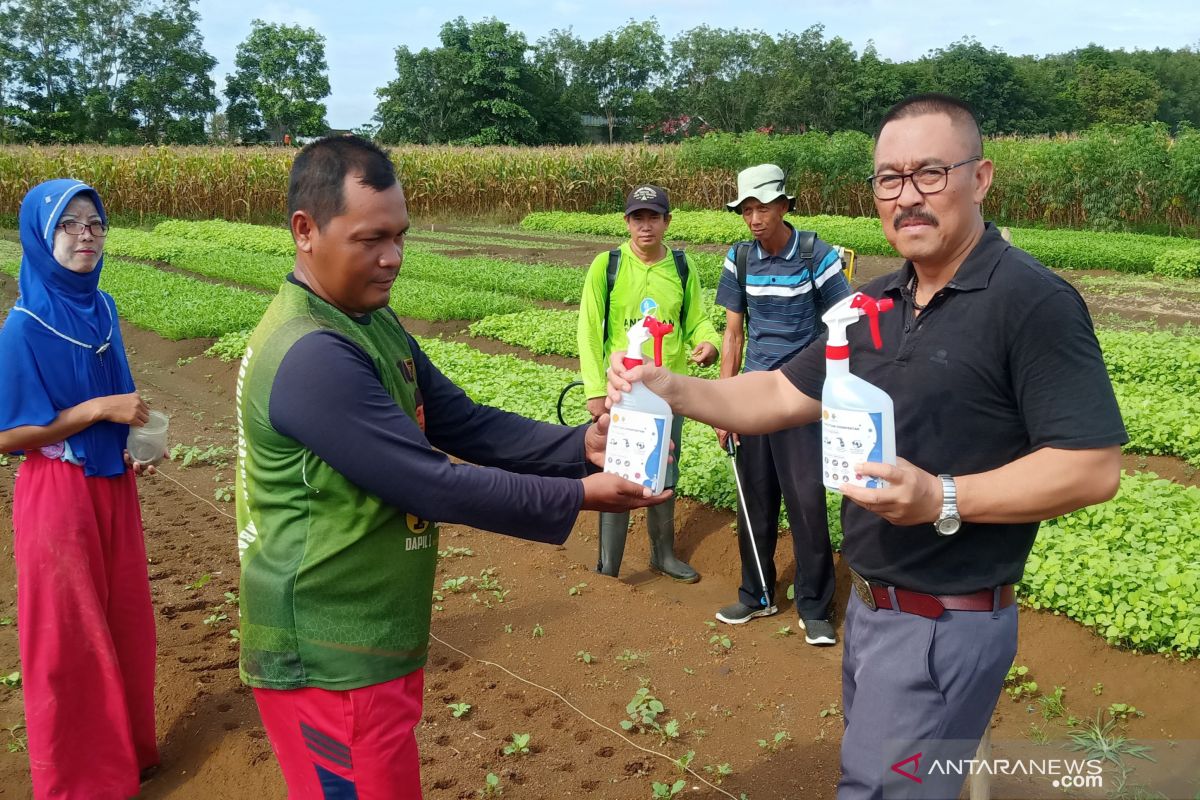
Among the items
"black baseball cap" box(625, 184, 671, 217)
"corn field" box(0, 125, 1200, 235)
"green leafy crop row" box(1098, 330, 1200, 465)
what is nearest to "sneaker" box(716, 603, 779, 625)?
"black baseball cap" box(625, 184, 671, 217)

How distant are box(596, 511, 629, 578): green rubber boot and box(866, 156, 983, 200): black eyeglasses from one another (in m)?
3.88

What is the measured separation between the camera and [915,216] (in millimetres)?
2523

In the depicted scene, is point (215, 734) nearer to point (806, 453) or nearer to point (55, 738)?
point (55, 738)

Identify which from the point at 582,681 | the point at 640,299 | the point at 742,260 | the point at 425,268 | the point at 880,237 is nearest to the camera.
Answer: the point at 582,681

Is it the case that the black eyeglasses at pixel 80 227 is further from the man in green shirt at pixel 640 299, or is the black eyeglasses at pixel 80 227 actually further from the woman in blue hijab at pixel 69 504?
the man in green shirt at pixel 640 299

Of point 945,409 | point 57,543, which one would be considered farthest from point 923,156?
point 57,543

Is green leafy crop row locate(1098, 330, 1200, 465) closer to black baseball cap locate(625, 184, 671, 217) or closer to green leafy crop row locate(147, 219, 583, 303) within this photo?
black baseball cap locate(625, 184, 671, 217)

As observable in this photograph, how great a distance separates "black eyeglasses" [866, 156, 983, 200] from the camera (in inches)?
97.3

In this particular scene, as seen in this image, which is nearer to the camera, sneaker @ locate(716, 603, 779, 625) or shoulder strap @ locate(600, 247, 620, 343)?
sneaker @ locate(716, 603, 779, 625)

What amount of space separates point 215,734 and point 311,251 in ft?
9.74

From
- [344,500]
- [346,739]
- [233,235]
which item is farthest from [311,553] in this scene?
[233,235]

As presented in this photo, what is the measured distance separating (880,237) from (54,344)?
20667 mm

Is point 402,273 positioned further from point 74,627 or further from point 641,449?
point 641,449

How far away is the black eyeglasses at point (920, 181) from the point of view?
2471 mm
